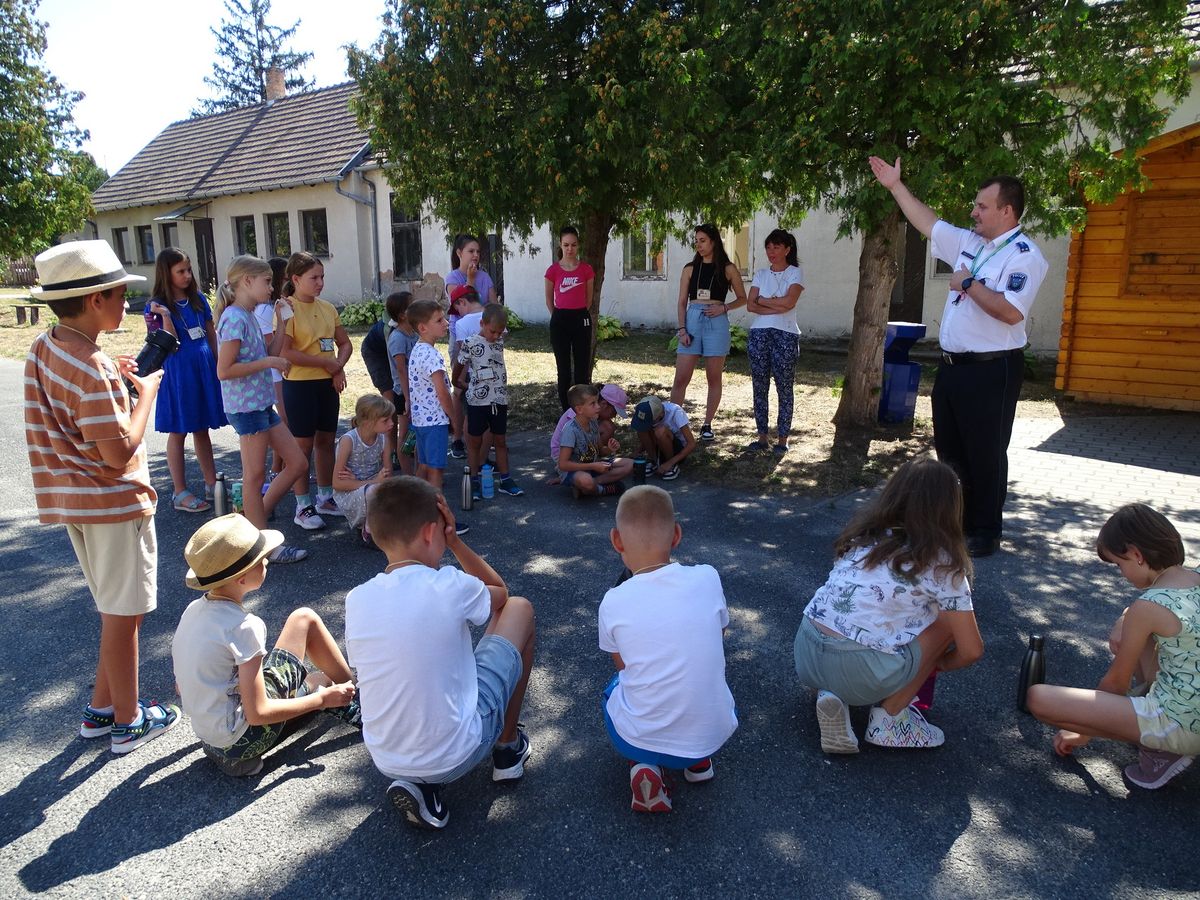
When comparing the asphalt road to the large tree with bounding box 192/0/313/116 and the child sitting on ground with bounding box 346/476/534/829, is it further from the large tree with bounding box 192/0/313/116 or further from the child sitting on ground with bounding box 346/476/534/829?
the large tree with bounding box 192/0/313/116

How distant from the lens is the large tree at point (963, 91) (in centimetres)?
584

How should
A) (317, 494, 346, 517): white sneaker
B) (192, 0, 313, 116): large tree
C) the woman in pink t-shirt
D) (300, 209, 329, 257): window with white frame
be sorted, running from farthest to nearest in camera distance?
1. (192, 0, 313, 116): large tree
2. (300, 209, 329, 257): window with white frame
3. the woman in pink t-shirt
4. (317, 494, 346, 517): white sneaker

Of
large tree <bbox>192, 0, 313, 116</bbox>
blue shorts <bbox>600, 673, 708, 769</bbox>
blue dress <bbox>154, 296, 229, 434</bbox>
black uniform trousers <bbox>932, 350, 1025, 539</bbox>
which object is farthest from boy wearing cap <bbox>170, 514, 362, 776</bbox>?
large tree <bbox>192, 0, 313, 116</bbox>

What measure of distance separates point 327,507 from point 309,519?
0.25 m

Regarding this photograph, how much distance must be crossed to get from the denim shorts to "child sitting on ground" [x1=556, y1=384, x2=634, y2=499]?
11.0 ft

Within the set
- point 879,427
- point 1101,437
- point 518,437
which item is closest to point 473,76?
point 518,437

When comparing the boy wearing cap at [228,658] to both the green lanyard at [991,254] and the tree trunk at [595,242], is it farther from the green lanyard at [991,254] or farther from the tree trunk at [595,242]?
the tree trunk at [595,242]

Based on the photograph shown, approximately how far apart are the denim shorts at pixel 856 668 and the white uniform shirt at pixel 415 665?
1362mm

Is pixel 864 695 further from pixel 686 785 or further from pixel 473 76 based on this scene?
pixel 473 76

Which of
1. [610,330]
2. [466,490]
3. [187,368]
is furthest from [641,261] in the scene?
[187,368]

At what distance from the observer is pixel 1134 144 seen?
5.98 m

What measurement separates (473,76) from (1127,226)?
7593 mm

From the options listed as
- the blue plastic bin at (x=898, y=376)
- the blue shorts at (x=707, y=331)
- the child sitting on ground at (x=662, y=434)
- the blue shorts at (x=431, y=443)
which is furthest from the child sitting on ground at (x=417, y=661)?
the blue plastic bin at (x=898, y=376)

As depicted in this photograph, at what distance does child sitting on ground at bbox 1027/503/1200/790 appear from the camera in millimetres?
2762
